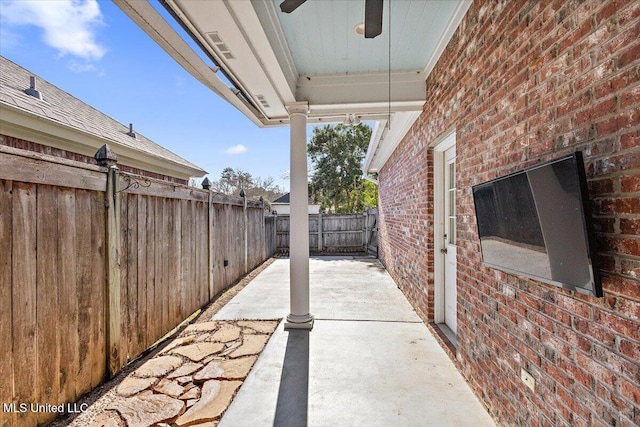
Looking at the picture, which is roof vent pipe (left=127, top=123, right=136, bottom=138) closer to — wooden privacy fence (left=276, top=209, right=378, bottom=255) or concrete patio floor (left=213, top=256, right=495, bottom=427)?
wooden privacy fence (left=276, top=209, right=378, bottom=255)

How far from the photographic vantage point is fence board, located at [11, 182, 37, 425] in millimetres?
1820

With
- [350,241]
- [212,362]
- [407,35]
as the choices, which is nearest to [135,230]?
[212,362]

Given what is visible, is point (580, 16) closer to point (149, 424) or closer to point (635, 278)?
point (635, 278)

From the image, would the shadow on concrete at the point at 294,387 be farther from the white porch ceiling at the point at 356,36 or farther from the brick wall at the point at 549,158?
the white porch ceiling at the point at 356,36

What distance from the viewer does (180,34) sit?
229 cm

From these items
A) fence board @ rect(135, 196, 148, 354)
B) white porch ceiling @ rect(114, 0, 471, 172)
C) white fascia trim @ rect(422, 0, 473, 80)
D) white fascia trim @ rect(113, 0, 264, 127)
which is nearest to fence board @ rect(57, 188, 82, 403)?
fence board @ rect(135, 196, 148, 354)

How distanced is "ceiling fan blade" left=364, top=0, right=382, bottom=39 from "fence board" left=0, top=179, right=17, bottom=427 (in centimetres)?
238

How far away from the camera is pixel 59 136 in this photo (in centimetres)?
482

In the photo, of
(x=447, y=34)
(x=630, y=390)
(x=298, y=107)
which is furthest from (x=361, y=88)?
(x=630, y=390)

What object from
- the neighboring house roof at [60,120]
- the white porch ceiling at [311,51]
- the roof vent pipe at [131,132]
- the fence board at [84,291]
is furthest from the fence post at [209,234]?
the roof vent pipe at [131,132]

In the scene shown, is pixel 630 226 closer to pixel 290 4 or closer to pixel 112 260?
pixel 290 4

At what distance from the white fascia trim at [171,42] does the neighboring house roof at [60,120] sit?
311cm

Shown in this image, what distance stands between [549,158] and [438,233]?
236cm

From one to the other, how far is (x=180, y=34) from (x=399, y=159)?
15.0 ft
